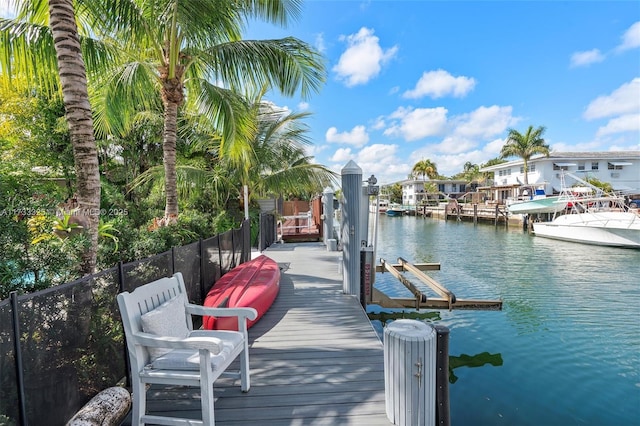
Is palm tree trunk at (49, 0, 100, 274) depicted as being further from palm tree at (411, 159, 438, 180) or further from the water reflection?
palm tree at (411, 159, 438, 180)

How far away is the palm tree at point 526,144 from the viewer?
3734 centimetres

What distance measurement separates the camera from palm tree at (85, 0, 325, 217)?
542 cm

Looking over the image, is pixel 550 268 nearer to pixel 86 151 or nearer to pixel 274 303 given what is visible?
pixel 274 303

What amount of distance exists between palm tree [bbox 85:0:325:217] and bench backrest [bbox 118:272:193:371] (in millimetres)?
4505

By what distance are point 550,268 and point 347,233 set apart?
526 inches

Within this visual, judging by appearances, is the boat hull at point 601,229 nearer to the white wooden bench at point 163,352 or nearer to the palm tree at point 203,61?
the palm tree at point 203,61

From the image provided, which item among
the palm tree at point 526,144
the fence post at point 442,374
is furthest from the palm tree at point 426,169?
the fence post at point 442,374

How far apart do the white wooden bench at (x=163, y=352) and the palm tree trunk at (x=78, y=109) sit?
1.80 metres

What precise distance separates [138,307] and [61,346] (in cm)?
59

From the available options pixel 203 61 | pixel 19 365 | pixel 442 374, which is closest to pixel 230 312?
pixel 19 365

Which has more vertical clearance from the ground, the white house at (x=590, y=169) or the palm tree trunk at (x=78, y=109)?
the white house at (x=590, y=169)

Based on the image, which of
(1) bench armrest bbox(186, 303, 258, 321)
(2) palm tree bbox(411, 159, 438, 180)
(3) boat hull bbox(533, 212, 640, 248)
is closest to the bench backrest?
(1) bench armrest bbox(186, 303, 258, 321)

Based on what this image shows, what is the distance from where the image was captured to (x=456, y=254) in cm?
1791

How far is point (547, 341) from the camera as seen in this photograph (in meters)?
7.07
